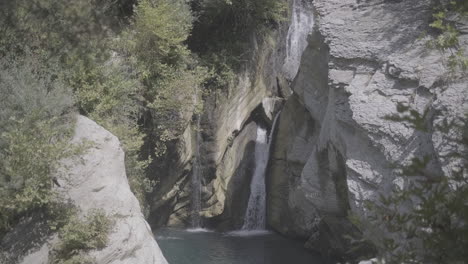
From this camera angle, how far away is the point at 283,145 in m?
14.3

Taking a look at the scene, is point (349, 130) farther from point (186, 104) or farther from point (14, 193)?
point (14, 193)

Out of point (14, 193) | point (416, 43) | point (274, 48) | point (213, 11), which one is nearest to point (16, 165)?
point (14, 193)

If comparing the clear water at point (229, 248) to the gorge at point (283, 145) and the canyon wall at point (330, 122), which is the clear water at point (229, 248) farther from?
the canyon wall at point (330, 122)

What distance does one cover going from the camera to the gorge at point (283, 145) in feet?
16.4

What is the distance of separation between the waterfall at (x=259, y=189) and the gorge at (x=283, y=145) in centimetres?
5

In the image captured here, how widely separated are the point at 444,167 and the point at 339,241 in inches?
215

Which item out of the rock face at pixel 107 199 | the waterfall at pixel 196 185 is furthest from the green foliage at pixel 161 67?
the rock face at pixel 107 199

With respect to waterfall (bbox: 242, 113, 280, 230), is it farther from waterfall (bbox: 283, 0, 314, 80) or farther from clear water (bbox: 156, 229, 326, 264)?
waterfall (bbox: 283, 0, 314, 80)

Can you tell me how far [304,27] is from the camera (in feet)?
57.3

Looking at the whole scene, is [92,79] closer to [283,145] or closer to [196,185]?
[196,185]

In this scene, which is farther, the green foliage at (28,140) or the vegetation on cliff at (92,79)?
the vegetation on cliff at (92,79)

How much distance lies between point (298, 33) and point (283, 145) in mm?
5313

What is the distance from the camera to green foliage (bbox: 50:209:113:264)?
6570mm

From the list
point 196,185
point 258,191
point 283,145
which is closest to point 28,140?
point 196,185
